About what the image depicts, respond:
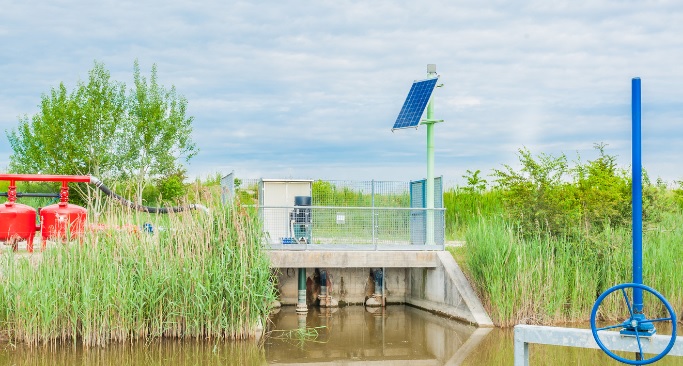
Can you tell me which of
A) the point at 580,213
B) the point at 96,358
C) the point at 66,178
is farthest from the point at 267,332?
the point at 580,213

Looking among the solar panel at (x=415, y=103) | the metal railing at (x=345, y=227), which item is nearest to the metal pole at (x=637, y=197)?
the metal railing at (x=345, y=227)

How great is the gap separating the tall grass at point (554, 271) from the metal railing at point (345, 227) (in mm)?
2041

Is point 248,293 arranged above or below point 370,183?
below

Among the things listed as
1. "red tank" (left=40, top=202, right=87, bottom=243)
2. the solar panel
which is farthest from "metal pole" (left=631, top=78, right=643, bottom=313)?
"red tank" (left=40, top=202, right=87, bottom=243)

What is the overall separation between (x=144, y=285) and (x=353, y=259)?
17.5 ft

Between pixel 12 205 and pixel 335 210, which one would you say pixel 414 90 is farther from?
pixel 12 205

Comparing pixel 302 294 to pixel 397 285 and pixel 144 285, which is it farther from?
pixel 144 285

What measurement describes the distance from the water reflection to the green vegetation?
103 cm

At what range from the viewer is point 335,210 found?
16828 mm

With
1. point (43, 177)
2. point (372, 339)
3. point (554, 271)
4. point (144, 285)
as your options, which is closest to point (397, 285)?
point (372, 339)

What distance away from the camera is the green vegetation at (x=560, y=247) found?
14.4 metres

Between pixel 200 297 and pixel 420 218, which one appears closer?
pixel 200 297

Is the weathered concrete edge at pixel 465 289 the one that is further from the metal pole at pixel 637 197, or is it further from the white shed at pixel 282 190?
the metal pole at pixel 637 197

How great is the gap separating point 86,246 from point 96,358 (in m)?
1.99
